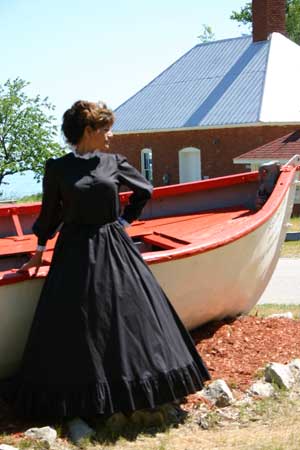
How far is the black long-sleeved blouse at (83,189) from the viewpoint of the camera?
470 cm

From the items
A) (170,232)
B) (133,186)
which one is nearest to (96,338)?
(133,186)

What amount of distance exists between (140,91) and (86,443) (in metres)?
29.9

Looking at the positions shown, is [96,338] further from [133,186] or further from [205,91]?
[205,91]

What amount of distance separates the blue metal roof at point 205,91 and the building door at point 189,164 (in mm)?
1006

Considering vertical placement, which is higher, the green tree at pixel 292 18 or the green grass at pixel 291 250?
the green tree at pixel 292 18

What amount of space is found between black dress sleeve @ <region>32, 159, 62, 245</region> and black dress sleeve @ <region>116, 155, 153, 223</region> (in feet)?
1.21

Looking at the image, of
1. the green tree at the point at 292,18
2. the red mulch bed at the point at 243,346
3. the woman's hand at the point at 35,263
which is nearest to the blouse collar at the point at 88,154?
the woman's hand at the point at 35,263

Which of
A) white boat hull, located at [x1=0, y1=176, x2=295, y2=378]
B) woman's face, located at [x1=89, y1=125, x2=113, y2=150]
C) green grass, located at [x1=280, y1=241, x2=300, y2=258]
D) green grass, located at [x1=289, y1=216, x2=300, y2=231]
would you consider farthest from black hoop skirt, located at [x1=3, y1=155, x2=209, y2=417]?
green grass, located at [x1=289, y1=216, x2=300, y2=231]

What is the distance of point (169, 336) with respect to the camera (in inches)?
191

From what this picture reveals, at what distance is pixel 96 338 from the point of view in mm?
4609

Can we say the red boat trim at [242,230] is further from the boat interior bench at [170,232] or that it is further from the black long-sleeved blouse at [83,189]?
the black long-sleeved blouse at [83,189]

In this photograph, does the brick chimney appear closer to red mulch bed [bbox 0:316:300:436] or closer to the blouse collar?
red mulch bed [bbox 0:316:300:436]

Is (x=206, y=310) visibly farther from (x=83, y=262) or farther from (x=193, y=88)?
(x=193, y=88)

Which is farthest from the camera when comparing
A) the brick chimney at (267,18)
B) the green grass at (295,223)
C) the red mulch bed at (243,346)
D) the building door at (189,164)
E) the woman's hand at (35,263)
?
the brick chimney at (267,18)
